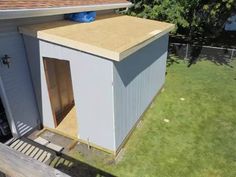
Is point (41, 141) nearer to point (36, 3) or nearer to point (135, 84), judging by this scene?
point (135, 84)

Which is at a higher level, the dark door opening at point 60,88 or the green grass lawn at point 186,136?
the dark door opening at point 60,88

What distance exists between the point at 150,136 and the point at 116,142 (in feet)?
5.31

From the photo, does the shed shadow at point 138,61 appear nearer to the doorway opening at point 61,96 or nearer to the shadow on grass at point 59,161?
the shadow on grass at point 59,161

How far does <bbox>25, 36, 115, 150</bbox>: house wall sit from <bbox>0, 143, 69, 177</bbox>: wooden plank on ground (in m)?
4.04

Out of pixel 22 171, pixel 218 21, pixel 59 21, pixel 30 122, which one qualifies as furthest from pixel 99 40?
pixel 218 21

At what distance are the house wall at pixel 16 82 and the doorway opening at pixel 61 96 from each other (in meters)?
0.79

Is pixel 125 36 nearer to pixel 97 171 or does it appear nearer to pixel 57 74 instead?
pixel 57 74

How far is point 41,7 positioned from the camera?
6789 mm

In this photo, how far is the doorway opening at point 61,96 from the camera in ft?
26.5

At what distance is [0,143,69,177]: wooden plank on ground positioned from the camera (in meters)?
1.77

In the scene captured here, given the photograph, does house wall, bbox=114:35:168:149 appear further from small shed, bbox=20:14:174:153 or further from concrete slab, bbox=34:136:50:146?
concrete slab, bbox=34:136:50:146

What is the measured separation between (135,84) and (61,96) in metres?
3.21

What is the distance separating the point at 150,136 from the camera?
26.1 feet

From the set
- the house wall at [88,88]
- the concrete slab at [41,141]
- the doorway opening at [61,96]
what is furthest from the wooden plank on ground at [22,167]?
the doorway opening at [61,96]
